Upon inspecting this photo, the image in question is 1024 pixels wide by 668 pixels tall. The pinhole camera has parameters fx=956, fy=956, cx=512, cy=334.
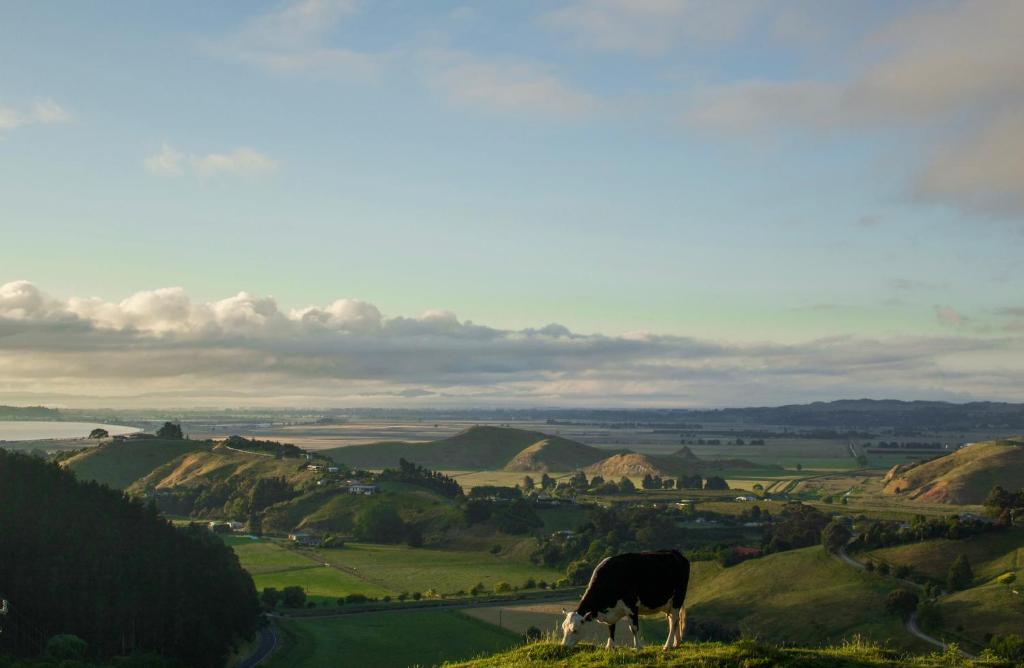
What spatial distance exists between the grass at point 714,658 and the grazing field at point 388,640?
51.9 metres

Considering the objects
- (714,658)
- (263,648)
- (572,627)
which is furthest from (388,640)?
(714,658)

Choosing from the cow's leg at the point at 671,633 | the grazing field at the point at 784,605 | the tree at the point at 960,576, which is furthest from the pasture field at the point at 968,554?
the cow's leg at the point at 671,633

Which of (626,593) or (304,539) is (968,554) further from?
(304,539)

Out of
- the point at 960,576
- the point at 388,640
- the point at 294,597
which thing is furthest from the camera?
the point at 294,597

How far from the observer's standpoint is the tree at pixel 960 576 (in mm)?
101688

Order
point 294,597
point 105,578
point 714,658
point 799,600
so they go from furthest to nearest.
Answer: point 294,597 → point 799,600 → point 105,578 → point 714,658

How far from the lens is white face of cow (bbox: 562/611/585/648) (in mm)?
27723

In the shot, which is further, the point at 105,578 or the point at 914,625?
the point at 914,625

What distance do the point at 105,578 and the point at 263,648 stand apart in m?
15.5

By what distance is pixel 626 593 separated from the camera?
2789 centimetres

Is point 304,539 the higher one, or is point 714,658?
point 714,658

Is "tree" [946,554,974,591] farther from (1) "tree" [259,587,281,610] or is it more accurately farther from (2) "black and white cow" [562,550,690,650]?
(2) "black and white cow" [562,550,690,650]

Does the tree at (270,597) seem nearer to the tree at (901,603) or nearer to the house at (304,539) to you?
the house at (304,539)

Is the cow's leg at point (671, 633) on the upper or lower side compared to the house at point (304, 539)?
upper
